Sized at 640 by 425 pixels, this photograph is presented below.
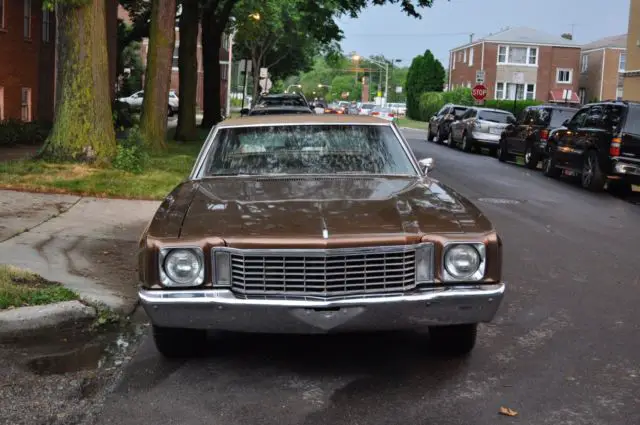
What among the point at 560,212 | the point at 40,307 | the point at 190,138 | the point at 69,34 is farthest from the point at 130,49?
the point at 40,307

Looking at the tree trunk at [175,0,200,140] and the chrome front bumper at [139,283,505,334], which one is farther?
the tree trunk at [175,0,200,140]

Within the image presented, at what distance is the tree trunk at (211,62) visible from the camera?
29.3 m

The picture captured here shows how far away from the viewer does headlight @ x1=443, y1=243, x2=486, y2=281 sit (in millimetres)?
4512

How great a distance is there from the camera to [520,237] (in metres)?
10.1

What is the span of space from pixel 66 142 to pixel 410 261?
400 inches

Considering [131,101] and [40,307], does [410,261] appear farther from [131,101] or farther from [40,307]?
[131,101]

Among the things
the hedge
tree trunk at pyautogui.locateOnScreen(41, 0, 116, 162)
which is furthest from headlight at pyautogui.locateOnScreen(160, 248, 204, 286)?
the hedge

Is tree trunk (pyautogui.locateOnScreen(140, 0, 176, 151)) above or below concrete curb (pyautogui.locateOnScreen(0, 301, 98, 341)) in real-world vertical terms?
above

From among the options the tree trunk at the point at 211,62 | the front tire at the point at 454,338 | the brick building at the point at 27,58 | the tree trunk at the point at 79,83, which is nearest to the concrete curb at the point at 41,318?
the front tire at the point at 454,338

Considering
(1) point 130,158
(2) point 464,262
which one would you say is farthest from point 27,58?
(2) point 464,262

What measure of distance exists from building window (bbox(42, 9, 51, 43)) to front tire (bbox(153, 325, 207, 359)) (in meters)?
22.9

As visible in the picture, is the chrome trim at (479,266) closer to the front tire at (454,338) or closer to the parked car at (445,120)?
the front tire at (454,338)

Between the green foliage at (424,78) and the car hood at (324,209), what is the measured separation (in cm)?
6173

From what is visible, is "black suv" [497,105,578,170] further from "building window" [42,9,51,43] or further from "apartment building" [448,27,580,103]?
"apartment building" [448,27,580,103]
